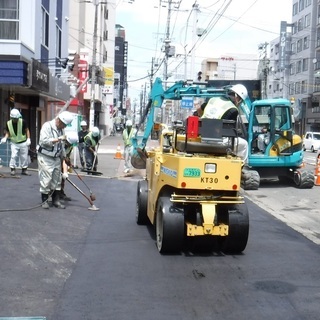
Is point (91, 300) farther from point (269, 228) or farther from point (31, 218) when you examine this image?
point (269, 228)

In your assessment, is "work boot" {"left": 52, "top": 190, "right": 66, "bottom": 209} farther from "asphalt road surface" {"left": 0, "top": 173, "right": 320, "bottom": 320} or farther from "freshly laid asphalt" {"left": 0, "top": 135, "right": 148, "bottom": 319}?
"asphalt road surface" {"left": 0, "top": 173, "right": 320, "bottom": 320}

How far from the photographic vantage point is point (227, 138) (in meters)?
7.54

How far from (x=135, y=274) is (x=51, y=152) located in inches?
161

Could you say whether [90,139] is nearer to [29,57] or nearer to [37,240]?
[29,57]

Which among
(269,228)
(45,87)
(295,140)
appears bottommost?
(269,228)

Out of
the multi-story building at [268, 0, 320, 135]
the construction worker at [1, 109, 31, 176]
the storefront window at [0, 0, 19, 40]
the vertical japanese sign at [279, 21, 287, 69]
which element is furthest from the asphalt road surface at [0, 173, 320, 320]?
the vertical japanese sign at [279, 21, 287, 69]

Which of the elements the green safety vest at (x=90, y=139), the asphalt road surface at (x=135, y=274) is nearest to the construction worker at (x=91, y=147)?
the green safety vest at (x=90, y=139)

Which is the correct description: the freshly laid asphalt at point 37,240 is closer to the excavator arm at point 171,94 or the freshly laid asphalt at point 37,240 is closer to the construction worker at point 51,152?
the construction worker at point 51,152

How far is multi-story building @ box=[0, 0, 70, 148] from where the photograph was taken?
15430 millimetres

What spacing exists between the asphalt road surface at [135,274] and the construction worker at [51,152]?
528 millimetres

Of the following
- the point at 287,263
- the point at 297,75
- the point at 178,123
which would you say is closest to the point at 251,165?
the point at 178,123

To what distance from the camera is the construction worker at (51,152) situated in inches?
367

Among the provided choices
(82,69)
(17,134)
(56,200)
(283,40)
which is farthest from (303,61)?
(56,200)

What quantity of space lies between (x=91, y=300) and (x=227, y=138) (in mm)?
3471
